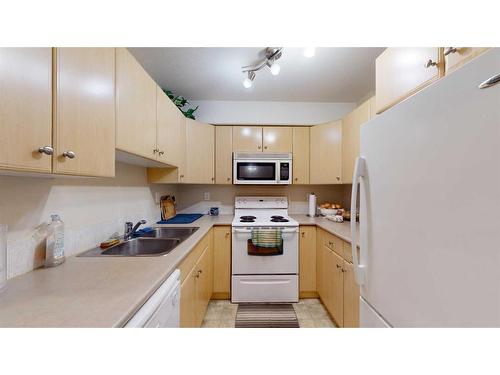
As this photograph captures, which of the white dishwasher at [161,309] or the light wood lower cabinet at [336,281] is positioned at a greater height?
the white dishwasher at [161,309]

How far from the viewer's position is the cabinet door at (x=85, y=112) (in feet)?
2.42

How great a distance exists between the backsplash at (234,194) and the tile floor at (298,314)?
1.18 m

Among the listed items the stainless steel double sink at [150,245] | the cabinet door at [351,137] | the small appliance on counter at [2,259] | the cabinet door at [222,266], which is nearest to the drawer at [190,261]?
the stainless steel double sink at [150,245]

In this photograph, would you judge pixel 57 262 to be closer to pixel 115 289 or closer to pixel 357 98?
pixel 115 289

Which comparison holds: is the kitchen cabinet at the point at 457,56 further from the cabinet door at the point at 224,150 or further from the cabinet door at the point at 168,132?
the cabinet door at the point at 224,150

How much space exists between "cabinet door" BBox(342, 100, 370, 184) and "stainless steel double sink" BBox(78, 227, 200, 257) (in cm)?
180

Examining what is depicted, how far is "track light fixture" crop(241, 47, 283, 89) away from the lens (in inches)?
66.7

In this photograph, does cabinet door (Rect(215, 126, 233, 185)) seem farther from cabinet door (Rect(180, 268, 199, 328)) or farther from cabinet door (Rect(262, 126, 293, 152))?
cabinet door (Rect(180, 268, 199, 328))

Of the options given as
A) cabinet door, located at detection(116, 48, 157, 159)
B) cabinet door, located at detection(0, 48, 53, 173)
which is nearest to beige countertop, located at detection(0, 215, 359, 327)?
cabinet door, located at detection(0, 48, 53, 173)

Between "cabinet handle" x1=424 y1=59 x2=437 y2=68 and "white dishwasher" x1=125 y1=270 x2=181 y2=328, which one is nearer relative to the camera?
"white dishwasher" x1=125 y1=270 x2=181 y2=328

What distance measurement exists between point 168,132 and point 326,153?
1.88m

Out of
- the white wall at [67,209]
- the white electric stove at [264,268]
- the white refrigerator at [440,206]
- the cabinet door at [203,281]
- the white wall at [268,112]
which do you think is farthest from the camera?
the white wall at [268,112]

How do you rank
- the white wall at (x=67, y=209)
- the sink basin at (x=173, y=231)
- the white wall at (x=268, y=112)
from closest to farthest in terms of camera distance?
the white wall at (x=67, y=209)
the sink basin at (x=173, y=231)
the white wall at (x=268, y=112)

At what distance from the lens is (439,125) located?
1.93 feet
